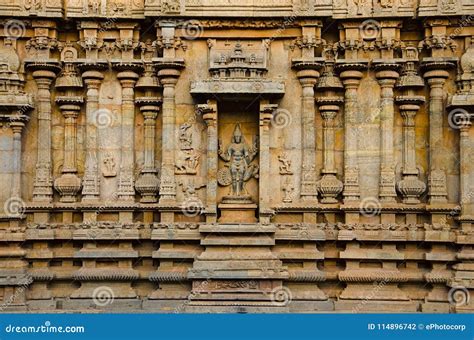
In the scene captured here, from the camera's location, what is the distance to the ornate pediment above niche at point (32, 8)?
19.4m

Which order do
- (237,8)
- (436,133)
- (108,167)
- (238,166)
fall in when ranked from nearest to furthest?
(436,133), (237,8), (108,167), (238,166)

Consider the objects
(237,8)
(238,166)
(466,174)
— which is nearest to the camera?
(466,174)

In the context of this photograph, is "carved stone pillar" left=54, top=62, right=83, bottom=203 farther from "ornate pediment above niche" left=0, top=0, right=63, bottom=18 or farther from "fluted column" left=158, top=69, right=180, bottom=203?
"fluted column" left=158, top=69, right=180, bottom=203

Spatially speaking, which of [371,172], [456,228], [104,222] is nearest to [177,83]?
[104,222]

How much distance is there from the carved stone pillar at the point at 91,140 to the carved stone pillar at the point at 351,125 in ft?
23.1

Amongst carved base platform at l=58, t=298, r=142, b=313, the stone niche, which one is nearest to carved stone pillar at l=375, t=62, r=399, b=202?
the stone niche

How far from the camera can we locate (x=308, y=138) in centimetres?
1941

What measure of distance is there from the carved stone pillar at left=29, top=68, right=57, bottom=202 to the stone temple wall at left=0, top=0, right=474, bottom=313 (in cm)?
4

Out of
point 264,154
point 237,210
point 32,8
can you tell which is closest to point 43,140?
point 32,8

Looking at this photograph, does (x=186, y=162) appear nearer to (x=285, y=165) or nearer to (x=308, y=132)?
(x=285, y=165)

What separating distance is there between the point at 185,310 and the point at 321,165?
5695 millimetres

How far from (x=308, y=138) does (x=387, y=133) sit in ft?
7.34

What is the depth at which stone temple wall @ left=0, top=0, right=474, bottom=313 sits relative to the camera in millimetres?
19016

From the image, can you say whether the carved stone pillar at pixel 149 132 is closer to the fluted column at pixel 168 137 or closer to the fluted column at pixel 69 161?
the fluted column at pixel 168 137
